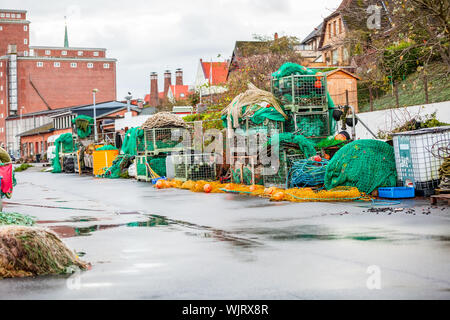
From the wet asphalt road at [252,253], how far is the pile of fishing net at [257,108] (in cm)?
513

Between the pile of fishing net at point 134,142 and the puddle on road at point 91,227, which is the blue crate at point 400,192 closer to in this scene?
the puddle on road at point 91,227

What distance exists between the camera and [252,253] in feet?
26.5

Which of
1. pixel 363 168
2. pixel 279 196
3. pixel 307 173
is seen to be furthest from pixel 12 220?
pixel 307 173

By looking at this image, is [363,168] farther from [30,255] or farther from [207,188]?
[30,255]

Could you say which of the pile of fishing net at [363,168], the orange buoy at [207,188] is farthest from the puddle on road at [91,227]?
the orange buoy at [207,188]

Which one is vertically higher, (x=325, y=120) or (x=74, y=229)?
(x=325, y=120)

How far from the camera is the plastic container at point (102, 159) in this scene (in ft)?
112

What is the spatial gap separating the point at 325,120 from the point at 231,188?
3719 mm

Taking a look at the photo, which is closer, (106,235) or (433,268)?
(433,268)

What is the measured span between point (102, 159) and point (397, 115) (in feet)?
52.5

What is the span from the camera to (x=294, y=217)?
468 inches

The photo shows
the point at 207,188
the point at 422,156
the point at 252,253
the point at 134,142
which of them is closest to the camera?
the point at 252,253
